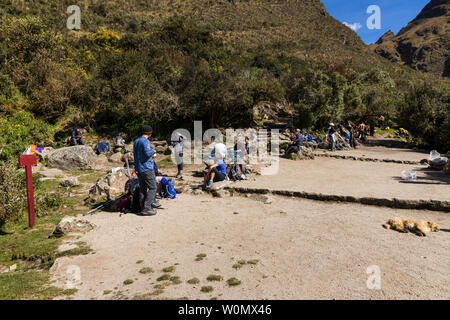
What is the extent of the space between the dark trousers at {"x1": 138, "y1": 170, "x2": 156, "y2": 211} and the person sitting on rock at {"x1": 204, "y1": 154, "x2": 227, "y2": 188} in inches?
86.4

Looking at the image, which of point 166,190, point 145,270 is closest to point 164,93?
point 166,190

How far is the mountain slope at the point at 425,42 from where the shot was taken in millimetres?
82875

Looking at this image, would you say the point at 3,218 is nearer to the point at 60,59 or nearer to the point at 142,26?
the point at 60,59

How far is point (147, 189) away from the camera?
19.8ft

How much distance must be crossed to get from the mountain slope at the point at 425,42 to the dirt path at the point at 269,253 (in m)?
96.9

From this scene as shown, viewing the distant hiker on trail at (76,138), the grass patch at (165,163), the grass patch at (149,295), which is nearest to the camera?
the grass patch at (149,295)

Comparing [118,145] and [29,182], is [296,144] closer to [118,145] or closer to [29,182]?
[118,145]

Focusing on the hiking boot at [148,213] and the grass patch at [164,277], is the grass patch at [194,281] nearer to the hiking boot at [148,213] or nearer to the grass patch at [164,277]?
the grass patch at [164,277]

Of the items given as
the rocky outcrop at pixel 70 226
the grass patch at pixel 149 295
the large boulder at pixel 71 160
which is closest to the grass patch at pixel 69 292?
the grass patch at pixel 149 295

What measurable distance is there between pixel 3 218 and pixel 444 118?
19.9m

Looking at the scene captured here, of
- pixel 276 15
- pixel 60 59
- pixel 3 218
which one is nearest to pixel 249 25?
pixel 276 15

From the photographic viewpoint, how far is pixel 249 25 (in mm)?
55562

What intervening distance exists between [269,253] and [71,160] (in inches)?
399
